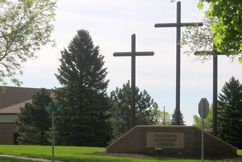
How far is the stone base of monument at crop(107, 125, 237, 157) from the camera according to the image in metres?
28.6

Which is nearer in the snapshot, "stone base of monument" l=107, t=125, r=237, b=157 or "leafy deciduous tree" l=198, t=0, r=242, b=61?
"leafy deciduous tree" l=198, t=0, r=242, b=61

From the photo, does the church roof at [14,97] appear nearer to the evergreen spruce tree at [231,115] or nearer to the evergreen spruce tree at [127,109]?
the evergreen spruce tree at [127,109]

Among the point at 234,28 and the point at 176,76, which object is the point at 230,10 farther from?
the point at 176,76

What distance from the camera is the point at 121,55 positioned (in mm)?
33781

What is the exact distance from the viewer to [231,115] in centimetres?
5294

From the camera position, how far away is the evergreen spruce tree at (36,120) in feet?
197

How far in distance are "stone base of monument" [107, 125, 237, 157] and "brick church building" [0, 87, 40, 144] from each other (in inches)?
1831

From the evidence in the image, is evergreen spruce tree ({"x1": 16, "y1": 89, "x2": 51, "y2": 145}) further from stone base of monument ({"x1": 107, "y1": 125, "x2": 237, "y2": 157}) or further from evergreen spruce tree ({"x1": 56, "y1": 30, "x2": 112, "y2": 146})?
stone base of monument ({"x1": 107, "y1": 125, "x2": 237, "y2": 157})

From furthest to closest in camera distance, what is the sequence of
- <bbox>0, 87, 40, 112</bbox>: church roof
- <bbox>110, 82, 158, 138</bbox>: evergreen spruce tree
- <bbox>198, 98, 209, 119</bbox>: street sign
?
<bbox>0, 87, 40, 112</bbox>: church roof, <bbox>110, 82, 158, 138</bbox>: evergreen spruce tree, <bbox>198, 98, 209, 119</bbox>: street sign

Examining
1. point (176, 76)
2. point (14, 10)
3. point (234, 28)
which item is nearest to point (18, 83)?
point (14, 10)

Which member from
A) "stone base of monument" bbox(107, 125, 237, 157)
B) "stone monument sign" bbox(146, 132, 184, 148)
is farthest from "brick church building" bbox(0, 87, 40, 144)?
"stone monument sign" bbox(146, 132, 184, 148)

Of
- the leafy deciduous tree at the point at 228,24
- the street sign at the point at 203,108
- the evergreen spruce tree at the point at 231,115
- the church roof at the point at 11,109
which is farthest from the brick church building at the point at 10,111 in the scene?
the leafy deciduous tree at the point at 228,24

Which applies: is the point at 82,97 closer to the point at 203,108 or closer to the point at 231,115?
the point at 231,115

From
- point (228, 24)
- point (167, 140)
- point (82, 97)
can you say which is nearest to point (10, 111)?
point (82, 97)
